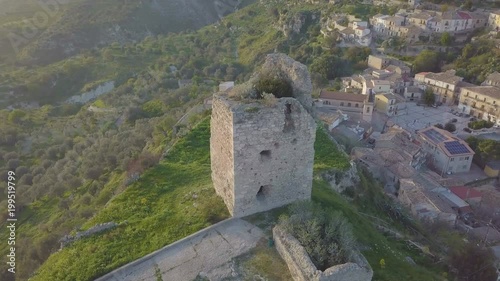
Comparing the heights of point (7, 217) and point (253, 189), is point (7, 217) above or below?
below

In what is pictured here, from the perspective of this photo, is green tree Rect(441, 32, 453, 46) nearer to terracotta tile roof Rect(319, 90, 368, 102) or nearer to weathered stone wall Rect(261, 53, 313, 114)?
terracotta tile roof Rect(319, 90, 368, 102)

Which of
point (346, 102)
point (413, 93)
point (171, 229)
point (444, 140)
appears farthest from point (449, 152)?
point (171, 229)

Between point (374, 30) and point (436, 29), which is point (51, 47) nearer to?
point (374, 30)

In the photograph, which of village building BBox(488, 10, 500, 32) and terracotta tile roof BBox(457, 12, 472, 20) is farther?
terracotta tile roof BBox(457, 12, 472, 20)

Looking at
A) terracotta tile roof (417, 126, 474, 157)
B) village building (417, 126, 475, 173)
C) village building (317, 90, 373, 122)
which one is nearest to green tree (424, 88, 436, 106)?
terracotta tile roof (417, 126, 474, 157)

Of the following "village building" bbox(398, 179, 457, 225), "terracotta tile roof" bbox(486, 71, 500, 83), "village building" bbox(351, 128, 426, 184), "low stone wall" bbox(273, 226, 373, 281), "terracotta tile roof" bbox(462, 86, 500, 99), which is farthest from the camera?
"terracotta tile roof" bbox(486, 71, 500, 83)

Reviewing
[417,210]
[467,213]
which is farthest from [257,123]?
[467,213]

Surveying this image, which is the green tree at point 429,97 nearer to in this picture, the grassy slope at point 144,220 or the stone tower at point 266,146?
the grassy slope at point 144,220

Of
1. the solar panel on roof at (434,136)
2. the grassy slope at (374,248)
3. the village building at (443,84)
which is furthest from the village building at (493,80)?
the grassy slope at (374,248)
